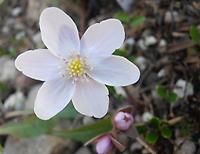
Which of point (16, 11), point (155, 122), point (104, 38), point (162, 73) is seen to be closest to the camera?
point (104, 38)

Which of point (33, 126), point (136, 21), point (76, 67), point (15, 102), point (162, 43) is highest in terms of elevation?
point (76, 67)

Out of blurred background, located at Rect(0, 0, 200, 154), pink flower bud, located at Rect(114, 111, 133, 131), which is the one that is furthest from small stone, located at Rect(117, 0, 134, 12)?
pink flower bud, located at Rect(114, 111, 133, 131)

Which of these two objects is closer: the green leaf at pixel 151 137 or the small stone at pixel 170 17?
the green leaf at pixel 151 137

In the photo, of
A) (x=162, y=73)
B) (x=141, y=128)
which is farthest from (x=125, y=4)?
(x=141, y=128)

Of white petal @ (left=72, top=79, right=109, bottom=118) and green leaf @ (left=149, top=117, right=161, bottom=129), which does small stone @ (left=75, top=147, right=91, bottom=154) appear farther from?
white petal @ (left=72, top=79, right=109, bottom=118)

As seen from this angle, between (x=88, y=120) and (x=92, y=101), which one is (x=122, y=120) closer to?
(x=92, y=101)

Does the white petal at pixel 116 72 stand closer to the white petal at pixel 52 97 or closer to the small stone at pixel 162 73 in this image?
the white petal at pixel 52 97

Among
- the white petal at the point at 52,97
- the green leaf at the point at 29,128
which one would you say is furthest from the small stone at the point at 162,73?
the white petal at the point at 52,97
